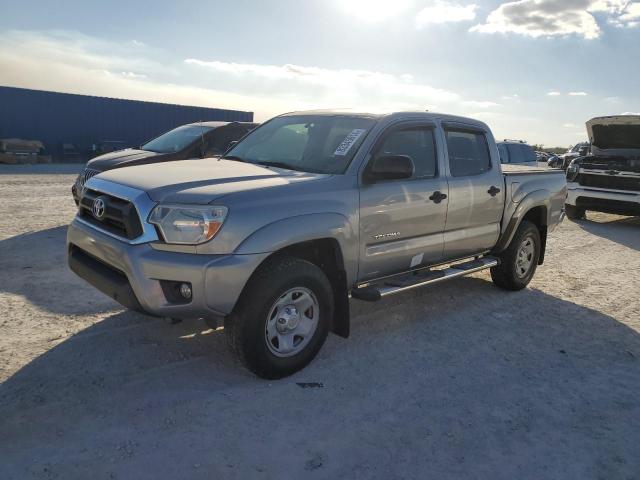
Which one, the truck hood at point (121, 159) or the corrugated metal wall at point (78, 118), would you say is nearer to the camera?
the truck hood at point (121, 159)

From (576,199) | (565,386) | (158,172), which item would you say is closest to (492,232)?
(565,386)

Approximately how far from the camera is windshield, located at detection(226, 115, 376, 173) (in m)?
4.15

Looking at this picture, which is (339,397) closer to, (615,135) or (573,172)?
(573,172)

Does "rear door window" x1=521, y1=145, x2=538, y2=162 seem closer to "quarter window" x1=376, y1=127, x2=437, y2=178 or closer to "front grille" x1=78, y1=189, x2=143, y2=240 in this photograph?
"quarter window" x1=376, y1=127, x2=437, y2=178

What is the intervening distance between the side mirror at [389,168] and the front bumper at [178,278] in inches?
46.6

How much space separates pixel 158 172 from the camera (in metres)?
3.89

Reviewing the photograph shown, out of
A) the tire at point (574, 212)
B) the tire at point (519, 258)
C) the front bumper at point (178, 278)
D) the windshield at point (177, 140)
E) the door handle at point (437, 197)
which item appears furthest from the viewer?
the tire at point (574, 212)

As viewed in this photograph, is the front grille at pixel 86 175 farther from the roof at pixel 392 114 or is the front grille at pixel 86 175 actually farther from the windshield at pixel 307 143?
the roof at pixel 392 114

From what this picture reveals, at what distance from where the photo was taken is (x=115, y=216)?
3.49 m

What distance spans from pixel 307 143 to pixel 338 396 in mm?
2119

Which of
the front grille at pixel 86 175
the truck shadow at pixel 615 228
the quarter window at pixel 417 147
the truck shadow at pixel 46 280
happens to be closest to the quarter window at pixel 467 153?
the quarter window at pixel 417 147

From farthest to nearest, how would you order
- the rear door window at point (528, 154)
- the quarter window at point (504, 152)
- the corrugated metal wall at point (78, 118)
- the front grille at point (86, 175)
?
the corrugated metal wall at point (78, 118) → the rear door window at point (528, 154) → the quarter window at point (504, 152) → the front grille at point (86, 175)

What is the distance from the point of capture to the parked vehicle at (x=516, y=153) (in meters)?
12.9

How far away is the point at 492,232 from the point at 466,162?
0.84 metres
